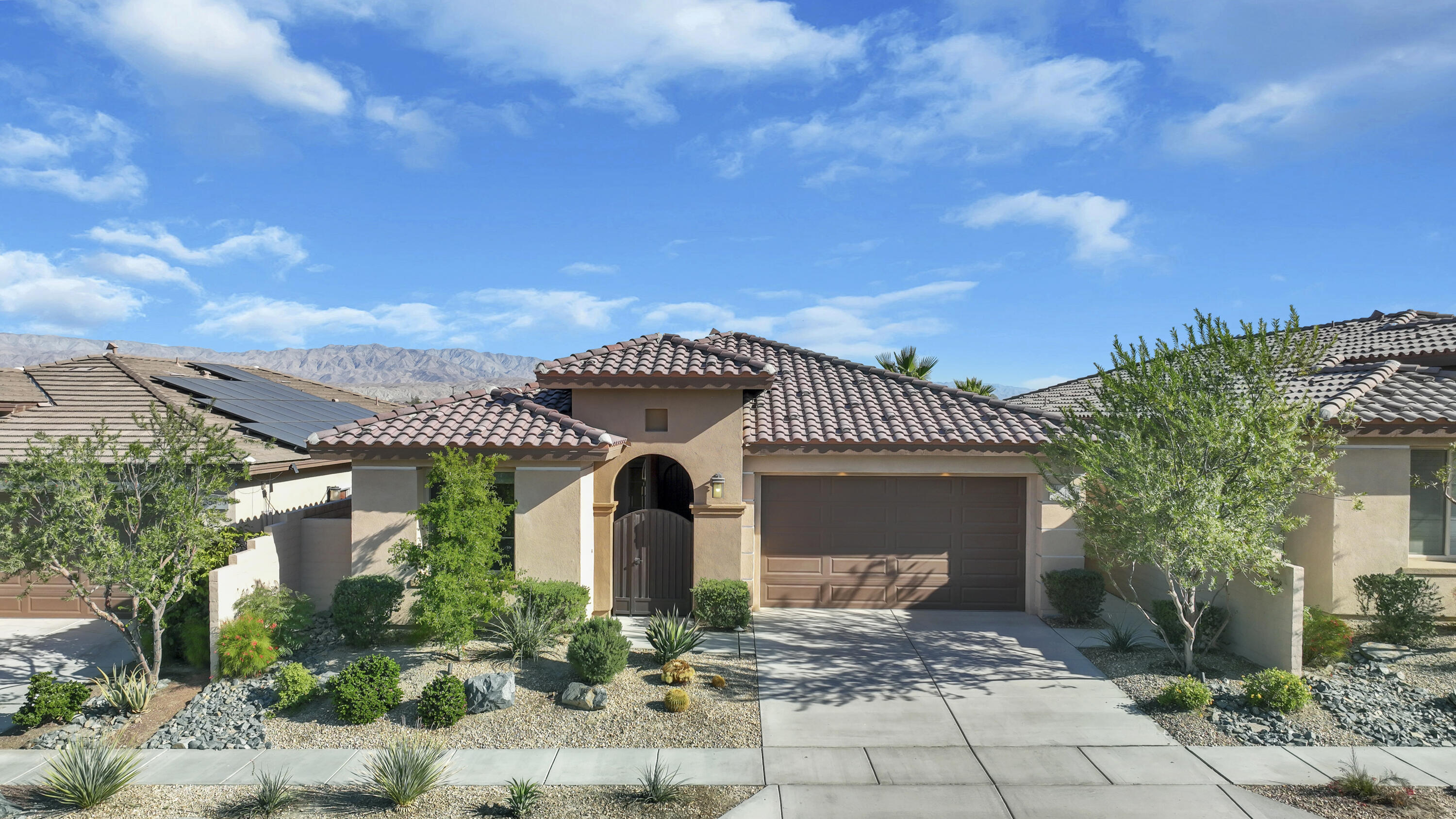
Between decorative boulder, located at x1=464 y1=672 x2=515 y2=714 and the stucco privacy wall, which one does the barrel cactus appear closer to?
decorative boulder, located at x1=464 y1=672 x2=515 y2=714

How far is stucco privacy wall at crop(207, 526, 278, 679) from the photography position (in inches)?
429

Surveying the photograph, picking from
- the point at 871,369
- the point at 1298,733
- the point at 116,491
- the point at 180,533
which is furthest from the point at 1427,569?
the point at 116,491

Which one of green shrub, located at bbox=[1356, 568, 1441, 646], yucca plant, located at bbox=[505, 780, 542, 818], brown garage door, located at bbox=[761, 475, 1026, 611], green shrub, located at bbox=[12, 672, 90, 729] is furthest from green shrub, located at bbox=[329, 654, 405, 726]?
green shrub, located at bbox=[1356, 568, 1441, 646]

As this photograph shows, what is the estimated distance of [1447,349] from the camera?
722 inches

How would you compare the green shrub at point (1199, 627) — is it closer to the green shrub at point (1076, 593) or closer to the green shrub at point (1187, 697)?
the green shrub at point (1076, 593)

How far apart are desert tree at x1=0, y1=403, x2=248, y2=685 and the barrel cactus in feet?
22.6

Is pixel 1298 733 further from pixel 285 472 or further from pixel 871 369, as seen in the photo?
pixel 285 472

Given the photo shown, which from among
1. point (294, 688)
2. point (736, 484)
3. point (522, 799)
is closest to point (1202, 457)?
point (736, 484)

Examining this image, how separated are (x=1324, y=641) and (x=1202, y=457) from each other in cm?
377

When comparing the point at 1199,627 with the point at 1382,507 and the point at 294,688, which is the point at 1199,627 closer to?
the point at 1382,507

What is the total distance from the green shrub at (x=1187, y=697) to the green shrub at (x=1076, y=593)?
3.59 meters

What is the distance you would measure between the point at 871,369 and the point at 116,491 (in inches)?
550

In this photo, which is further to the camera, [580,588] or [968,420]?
[968,420]

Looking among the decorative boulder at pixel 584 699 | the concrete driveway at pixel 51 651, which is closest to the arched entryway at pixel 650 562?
the decorative boulder at pixel 584 699
